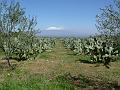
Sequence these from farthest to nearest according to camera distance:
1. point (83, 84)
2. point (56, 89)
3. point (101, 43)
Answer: point (101, 43) → point (83, 84) → point (56, 89)

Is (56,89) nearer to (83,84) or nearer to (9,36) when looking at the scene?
(83,84)

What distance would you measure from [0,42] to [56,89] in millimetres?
8409

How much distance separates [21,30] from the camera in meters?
21.2

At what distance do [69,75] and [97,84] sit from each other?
2947 millimetres

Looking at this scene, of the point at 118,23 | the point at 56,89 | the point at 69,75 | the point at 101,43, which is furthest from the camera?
the point at 101,43

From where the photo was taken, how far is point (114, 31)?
12133mm

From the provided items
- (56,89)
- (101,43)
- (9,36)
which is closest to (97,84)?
(56,89)

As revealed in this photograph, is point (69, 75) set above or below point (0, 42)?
below

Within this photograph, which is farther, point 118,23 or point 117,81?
point 117,81

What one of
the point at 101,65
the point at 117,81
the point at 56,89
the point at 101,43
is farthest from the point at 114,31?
the point at 101,43

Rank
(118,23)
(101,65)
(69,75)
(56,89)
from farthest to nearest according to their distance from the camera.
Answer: (101,65) < (69,75) < (56,89) < (118,23)

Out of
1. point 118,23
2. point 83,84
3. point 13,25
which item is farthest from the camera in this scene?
point 13,25

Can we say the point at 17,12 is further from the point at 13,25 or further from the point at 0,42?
the point at 0,42

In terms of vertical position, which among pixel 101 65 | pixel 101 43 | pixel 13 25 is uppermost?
pixel 13 25
